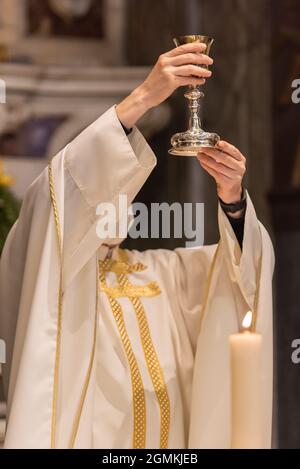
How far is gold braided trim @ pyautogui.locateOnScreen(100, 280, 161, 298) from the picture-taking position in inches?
97.4

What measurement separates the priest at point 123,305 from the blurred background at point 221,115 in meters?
1.71

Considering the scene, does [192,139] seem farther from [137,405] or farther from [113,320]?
[137,405]

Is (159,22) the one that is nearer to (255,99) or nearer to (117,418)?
(255,99)

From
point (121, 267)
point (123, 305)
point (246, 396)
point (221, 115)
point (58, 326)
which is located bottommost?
point (246, 396)

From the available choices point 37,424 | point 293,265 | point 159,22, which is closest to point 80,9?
point 159,22

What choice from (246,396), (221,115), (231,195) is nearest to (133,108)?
(231,195)

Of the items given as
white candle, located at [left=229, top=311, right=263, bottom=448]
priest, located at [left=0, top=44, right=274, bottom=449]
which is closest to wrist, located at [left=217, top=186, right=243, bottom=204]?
priest, located at [left=0, top=44, right=274, bottom=449]

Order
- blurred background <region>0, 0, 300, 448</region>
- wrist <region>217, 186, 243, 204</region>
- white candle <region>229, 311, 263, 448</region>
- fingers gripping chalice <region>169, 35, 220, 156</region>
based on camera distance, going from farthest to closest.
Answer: blurred background <region>0, 0, 300, 448</region>
wrist <region>217, 186, 243, 204</region>
fingers gripping chalice <region>169, 35, 220, 156</region>
white candle <region>229, 311, 263, 448</region>

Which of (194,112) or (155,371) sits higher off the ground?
(194,112)

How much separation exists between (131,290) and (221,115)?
2306 millimetres

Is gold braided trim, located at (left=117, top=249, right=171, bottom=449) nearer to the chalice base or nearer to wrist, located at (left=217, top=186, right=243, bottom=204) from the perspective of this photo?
wrist, located at (left=217, top=186, right=243, bottom=204)

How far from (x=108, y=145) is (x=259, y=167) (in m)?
2.46

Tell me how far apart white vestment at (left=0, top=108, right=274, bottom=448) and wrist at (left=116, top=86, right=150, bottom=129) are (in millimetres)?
29

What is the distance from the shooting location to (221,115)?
15.3 ft
